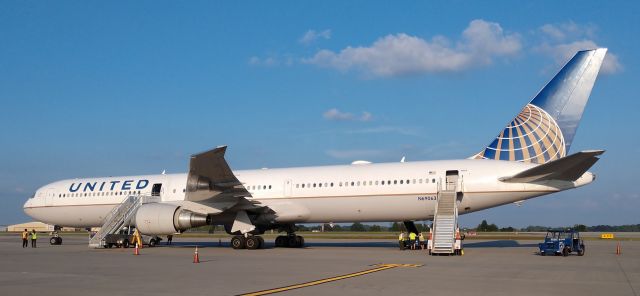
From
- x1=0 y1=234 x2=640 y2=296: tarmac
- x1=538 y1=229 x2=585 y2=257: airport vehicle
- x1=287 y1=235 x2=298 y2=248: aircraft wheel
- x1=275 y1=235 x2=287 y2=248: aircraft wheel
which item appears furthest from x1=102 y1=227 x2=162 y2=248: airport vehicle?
x1=538 y1=229 x2=585 y2=257: airport vehicle

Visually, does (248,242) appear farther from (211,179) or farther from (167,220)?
(167,220)

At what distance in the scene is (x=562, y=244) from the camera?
19.9 meters

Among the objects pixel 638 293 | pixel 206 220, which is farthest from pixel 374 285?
pixel 206 220

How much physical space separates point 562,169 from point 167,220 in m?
14.1

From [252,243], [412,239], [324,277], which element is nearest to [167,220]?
[252,243]

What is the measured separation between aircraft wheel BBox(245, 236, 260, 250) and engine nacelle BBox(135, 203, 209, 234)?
1782 mm

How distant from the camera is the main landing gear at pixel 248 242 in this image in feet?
78.9

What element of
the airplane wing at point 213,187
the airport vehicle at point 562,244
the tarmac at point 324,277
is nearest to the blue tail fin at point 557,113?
the airport vehicle at point 562,244

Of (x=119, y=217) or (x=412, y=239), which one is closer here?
(x=412, y=239)

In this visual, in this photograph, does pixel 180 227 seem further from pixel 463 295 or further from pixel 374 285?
pixel 463 295

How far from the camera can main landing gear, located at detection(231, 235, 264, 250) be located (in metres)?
24.0

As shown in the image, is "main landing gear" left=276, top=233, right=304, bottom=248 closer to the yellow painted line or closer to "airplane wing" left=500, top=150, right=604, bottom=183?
"airplane wing" left=500, top=150, right=604, bottom=183

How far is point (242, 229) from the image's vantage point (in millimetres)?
24094

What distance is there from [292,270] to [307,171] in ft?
37.0
